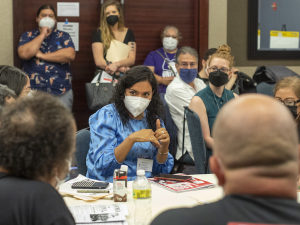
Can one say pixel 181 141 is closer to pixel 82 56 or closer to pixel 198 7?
pixel 82 56

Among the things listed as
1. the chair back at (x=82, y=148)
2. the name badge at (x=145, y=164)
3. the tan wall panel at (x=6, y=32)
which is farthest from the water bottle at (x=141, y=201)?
the tan wall panel at (x=6, y=32)

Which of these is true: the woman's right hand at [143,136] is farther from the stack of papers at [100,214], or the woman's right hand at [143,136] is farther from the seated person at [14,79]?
the seated person at [14,79]

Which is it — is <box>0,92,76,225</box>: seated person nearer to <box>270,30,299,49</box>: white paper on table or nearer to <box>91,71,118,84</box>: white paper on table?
<box>91,71,118,84</box>: white paper on table

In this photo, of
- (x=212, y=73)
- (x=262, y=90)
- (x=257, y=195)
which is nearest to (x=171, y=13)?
(x=262, y=90)

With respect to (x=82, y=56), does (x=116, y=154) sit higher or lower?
lower

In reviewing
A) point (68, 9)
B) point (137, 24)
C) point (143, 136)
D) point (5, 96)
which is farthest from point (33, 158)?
point (137, 24)

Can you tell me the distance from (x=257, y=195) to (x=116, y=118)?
1.66m

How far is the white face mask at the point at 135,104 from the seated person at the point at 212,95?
0.66m

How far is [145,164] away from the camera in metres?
2.16

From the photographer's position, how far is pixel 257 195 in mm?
628

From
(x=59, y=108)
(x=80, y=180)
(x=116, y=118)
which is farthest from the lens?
(x=116, y=118)

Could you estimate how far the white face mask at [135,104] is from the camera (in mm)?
2268

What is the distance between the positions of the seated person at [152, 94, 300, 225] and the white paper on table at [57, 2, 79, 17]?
436cm

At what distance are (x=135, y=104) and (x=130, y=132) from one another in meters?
0.19
